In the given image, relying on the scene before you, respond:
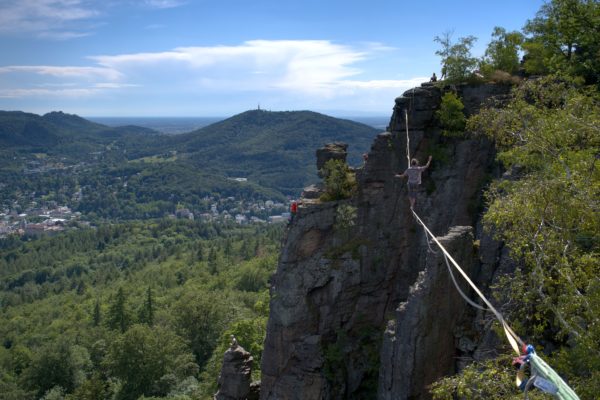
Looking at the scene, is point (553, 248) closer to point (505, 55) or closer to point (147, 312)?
point (505, 55)

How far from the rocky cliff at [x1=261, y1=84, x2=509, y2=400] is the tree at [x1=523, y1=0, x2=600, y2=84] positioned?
2.98 meters

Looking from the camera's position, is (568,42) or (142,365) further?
(142,365)

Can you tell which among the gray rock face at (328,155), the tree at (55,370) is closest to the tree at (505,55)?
the gray rock face at (328,155)

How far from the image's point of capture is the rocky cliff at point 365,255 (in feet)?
85.9

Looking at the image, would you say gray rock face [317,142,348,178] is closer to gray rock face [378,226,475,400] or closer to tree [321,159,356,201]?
tree [321,159,356,201]

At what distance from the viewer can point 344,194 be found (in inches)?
1145

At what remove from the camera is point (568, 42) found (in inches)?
1102

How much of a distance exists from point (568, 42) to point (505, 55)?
10.9 ft

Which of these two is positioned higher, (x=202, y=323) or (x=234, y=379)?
(x=234, y=379)

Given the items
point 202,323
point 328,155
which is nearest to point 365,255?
point 328,155

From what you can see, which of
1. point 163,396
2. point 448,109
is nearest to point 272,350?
point 448,109

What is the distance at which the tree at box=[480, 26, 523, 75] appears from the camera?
Answer: 2859 cm

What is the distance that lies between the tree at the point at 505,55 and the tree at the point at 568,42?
2.12ft

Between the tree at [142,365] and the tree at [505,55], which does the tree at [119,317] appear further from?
the tree at [505,55]
